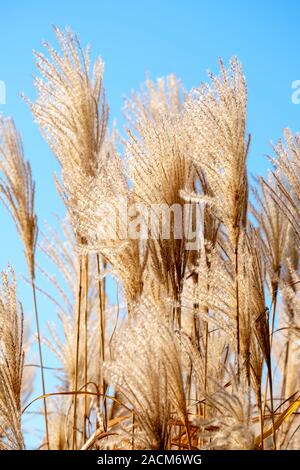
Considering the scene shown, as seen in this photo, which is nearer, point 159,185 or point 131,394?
point 131,394

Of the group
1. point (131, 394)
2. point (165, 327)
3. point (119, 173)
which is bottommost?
point (131, 394)

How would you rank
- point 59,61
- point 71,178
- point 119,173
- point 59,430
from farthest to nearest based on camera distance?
point 59,430 < point 59,61 < point 71,178 < point 119,173

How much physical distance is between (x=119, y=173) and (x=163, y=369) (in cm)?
65

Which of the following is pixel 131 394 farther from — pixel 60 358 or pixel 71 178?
pixel 60 358

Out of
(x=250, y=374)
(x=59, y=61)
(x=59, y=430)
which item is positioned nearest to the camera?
(x=250, y=374)

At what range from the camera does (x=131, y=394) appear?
1.67 meters

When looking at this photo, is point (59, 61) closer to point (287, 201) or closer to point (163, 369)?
point (287, 201)

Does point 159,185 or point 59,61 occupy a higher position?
point 59,61

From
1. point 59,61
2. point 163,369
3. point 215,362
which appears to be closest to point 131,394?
point 163,369

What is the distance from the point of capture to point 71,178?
91.6 inches

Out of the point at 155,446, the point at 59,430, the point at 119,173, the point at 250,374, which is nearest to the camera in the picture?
the point at 155,446

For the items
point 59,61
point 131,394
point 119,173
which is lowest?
point 131,394

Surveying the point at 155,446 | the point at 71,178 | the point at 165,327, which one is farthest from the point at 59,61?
the point at 155,446

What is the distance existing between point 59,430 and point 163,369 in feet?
4.61
